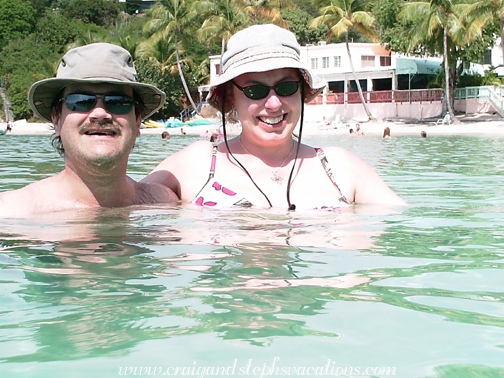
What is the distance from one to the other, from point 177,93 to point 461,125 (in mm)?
21273

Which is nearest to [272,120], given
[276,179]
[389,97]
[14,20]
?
[276,179]

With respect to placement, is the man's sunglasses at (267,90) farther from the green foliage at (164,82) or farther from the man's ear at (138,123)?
the green foliage at (164,82)

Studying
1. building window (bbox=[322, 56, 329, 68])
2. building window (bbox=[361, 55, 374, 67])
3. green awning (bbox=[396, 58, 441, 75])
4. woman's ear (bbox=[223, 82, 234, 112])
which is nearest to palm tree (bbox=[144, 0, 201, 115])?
building window (bbox=[322, 56, 329, 68])

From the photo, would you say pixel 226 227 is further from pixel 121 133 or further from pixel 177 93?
pixel 177 93

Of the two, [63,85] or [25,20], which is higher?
[25,20]

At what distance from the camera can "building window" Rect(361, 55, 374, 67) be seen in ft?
142

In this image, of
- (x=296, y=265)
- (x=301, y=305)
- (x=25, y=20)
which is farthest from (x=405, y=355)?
(x=25, y=20)

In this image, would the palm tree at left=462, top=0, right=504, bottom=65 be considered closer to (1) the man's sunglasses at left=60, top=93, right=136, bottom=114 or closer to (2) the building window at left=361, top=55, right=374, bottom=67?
(2) the building window at left=361, top=55, right=374, bottom=67

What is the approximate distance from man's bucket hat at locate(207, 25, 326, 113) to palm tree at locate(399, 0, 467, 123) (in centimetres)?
2736

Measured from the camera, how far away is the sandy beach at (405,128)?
26344 millimetres

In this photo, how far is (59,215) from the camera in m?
3.83

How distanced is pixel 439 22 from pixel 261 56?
2811 cm

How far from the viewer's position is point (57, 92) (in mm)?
3578

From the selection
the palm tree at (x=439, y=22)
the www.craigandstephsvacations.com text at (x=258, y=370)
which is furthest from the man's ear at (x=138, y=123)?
the palm tree at (x=439, y=22)
